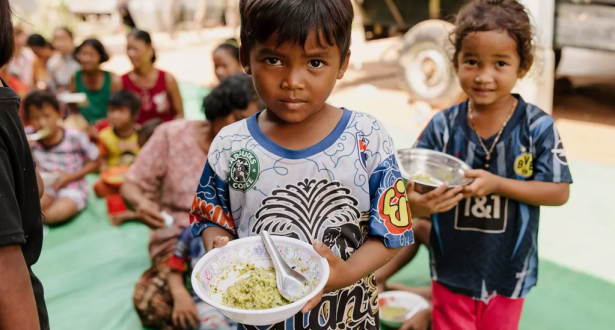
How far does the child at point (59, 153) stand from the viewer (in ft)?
12.8

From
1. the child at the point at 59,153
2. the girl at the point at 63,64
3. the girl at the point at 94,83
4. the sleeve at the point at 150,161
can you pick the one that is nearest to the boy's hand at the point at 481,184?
the sleeve at the point at 150,161

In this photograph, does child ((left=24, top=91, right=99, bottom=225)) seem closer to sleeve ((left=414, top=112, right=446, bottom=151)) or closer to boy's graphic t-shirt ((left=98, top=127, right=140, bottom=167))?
boy's graphic t-shirt ((left=98, top=127, right=140, bottom=167))

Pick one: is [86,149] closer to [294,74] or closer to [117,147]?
[117,147]

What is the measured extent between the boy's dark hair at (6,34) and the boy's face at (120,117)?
3.22m

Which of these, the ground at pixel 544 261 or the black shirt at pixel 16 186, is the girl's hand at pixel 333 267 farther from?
the ground at pixel 544 261

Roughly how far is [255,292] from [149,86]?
370cm

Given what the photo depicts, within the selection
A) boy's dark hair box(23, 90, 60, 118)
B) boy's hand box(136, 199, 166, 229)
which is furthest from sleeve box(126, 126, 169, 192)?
boy's dark hair box(23, 90, 60, 118)

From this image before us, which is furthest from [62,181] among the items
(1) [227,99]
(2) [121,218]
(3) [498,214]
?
(3) [498,214]

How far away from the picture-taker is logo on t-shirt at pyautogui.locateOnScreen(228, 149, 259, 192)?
124 cm

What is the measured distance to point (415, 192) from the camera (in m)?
1.73

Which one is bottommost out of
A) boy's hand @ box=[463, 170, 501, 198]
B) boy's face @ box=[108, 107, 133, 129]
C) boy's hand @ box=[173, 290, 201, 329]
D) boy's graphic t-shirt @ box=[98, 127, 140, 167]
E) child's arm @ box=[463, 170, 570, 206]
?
boy's hand @ box=[173, 290, 201, 329]

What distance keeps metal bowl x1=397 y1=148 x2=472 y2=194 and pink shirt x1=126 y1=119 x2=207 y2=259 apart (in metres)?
1.06

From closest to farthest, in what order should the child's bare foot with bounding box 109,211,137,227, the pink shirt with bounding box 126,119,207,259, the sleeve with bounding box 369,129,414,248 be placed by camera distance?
the sleeve with bounding box 369,129,414,248 → the pink shirt with bounding box 126,119,207,259 → the child's bare foot with bounding box 109,211,137,227

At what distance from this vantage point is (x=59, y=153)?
405 centimetres
